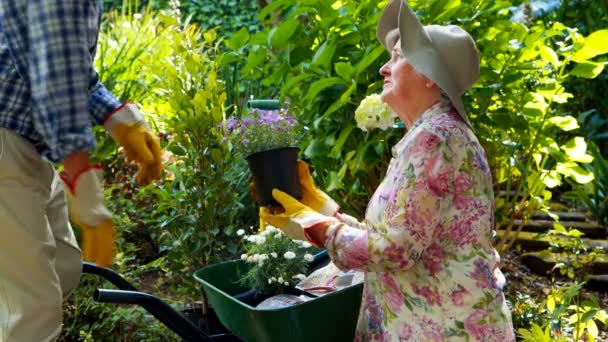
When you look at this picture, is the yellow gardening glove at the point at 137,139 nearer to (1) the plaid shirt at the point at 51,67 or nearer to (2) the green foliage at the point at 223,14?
(1) the plaid shirt at the point at 51,67

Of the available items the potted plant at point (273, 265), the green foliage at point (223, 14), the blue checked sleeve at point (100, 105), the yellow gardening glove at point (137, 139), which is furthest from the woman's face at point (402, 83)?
the green foliage at point (223, 14)

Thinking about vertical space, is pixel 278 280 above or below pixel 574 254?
above

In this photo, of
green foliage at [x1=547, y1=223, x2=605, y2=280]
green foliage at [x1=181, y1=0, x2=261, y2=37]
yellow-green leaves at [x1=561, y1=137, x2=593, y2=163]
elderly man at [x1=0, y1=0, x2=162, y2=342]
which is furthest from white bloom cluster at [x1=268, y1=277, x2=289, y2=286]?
green foliage at [x1=181, y1=0, x2=261, y2=37]

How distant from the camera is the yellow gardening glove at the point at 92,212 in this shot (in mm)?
1721

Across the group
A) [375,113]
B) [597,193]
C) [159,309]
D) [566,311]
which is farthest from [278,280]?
[597,193]

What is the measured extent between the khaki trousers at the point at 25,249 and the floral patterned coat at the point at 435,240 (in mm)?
787

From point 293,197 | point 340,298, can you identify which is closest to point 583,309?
point 340,298

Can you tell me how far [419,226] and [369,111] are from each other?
949 mm

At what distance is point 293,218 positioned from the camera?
1708mm

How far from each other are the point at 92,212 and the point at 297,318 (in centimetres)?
57

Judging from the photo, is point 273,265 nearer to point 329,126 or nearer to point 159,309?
point 159,309

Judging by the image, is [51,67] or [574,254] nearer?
[51,67]

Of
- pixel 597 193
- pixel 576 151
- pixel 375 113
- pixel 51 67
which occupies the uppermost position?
pixel 51 67

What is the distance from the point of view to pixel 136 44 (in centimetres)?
502
